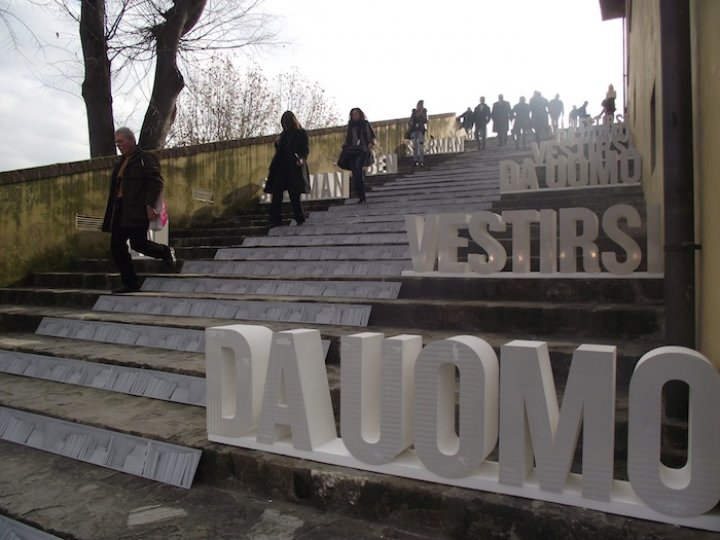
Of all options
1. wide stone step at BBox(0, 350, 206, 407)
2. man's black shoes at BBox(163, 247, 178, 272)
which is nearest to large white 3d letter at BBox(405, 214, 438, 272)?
wide stone step at BBox(0, 350, 206, 407)

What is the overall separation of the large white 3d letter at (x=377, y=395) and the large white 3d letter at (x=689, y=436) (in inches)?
31.2

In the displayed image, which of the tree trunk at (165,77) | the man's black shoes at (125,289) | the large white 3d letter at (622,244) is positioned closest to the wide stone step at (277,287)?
the man's black shoes at (125,289)

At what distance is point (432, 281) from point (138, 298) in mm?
2766

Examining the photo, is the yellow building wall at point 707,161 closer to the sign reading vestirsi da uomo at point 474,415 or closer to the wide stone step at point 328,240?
the sign reading vestirsi da uomo at point 474,415

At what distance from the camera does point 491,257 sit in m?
4.05

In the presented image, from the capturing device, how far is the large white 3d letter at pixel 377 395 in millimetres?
2158

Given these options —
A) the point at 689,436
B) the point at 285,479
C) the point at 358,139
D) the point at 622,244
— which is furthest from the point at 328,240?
the point at 689,436

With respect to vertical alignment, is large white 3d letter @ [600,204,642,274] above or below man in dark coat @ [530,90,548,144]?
below

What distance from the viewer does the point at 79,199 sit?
7148mm

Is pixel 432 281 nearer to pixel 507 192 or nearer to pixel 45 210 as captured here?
pixel 507 192

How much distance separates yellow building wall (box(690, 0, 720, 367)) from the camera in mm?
2326

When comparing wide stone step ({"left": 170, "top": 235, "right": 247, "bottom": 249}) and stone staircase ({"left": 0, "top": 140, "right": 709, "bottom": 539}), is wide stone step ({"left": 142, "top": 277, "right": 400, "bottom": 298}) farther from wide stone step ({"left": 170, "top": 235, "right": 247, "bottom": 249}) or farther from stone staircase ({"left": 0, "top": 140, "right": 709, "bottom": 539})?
wide stone step ({"left": 170, "top": 235, "right": 247, "bottom": 249})

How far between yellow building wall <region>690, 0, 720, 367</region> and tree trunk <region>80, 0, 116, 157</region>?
8.99 metres

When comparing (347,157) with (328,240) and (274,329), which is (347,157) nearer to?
(328,240)
